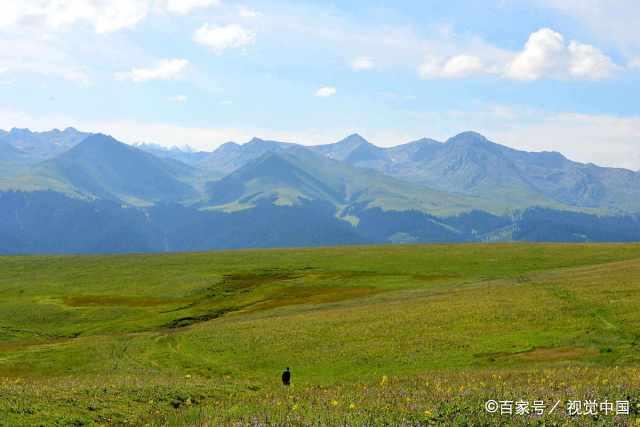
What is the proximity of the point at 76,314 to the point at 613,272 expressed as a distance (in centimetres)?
8491

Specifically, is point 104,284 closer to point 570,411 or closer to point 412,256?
point 412,256

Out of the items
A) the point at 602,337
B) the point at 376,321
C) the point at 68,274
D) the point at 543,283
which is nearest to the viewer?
the point at 602,337

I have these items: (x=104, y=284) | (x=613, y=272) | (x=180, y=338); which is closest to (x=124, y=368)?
(x=180, y=338)

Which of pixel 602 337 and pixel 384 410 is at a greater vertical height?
pixel 384 410

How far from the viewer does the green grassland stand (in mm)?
22625

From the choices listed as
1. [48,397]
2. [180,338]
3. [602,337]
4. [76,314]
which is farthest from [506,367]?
[76,314]

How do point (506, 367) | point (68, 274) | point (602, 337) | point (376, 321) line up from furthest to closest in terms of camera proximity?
point (68, 274), point (376, 321), point (602, 337), point (506, 367)

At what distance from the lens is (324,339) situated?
57.7 meters

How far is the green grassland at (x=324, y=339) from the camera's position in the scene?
2262 cm

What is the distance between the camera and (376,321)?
64562 millimetres

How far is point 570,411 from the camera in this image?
1773 centimetres

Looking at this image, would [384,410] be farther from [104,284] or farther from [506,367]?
[104,284]

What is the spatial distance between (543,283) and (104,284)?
92190mm

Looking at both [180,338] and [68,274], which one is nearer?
[180,338]
